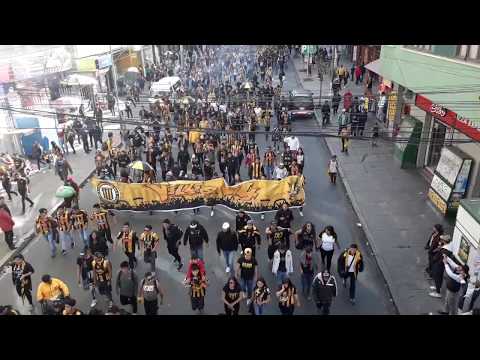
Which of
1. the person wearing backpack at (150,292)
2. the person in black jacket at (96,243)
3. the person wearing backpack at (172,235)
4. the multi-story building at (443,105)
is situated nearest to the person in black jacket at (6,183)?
the person in black jacket at (96,243)

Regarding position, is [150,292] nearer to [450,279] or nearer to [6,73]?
[450,279]

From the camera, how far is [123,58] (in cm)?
3766

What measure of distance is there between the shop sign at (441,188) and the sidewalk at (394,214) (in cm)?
59

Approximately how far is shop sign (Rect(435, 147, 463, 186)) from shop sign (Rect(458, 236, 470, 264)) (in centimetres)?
319

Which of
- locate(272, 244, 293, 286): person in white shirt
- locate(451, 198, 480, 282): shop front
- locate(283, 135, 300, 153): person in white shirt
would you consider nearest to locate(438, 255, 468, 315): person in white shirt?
locate(451, 198, 480, 282): shop front

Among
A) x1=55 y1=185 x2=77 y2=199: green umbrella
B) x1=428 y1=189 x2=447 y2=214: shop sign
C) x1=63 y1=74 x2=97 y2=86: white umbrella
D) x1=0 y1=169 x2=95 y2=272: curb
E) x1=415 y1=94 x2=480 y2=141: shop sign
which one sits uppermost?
x1=415 y1=94 x2=480 y2=141: shop sign

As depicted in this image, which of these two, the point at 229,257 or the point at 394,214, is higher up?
the point at 229,257

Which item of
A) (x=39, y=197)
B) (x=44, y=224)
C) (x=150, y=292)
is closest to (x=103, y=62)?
(x=39, y=197)

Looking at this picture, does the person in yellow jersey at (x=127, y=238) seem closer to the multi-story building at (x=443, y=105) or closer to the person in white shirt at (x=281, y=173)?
the person in white shirt at (x=281, y=173)

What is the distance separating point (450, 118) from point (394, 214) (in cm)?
357

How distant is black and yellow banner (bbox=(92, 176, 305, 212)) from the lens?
13.4 m

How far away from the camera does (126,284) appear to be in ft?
29.7

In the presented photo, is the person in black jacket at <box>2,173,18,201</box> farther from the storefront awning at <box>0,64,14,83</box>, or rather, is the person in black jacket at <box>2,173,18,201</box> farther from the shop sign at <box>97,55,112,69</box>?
the shop sign at <box>97,55,112,69</box>

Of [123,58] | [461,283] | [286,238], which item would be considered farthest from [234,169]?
[123,58]
